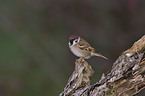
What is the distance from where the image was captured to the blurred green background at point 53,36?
14.7 ft

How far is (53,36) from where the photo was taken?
5320 millimetres

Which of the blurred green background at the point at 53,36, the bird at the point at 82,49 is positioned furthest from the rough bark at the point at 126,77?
the blurred green background at the point at 53,36

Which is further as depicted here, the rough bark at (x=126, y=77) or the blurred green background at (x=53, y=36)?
the blurred green background at (x=53, y=36)

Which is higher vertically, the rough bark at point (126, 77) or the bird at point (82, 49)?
the bird at point (82, 49)

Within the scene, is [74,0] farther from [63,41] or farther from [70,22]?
[63,41]

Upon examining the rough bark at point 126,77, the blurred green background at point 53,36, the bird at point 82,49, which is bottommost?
the rough bark at point 126,77

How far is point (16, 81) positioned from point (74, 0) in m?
2.56

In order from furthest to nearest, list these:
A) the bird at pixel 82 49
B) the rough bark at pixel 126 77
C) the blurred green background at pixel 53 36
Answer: the blurred green background at pixel 53 36 → the bird at pixel 82 49 → the rough bark at pixel 126 77

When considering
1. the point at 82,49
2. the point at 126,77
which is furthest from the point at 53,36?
the point at 126,77

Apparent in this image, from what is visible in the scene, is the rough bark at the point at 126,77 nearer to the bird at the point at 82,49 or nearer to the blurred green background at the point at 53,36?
the bird at the point at 82,49

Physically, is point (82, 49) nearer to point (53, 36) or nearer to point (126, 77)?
point (126, 77)

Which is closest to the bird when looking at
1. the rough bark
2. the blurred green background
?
the rough bark

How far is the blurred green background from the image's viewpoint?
4.48 m

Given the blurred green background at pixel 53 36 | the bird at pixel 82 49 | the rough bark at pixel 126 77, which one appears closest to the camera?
the rough bark at pixel 126 77
